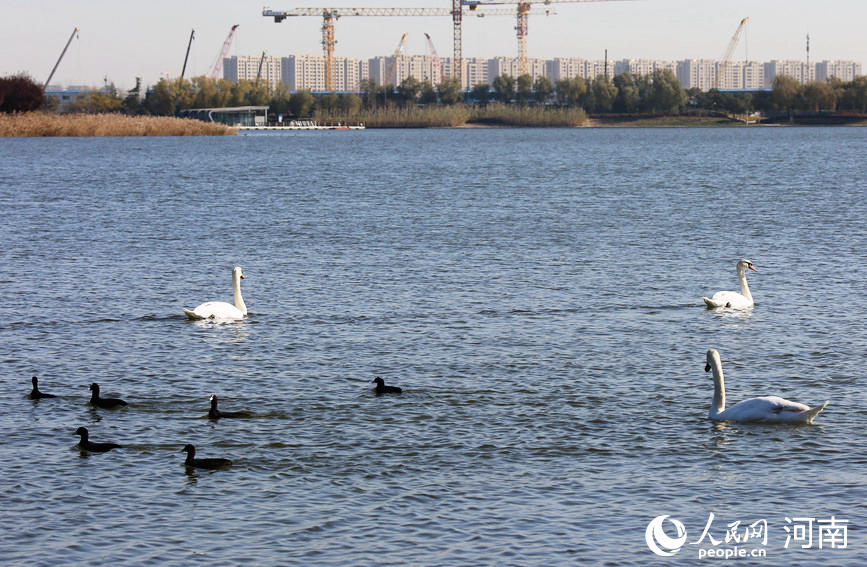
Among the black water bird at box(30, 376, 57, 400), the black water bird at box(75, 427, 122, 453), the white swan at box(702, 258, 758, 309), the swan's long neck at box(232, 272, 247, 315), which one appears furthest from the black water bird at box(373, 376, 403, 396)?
the white swan at box(702, 258, 758, 309)

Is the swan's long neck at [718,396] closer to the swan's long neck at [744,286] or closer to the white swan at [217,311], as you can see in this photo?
the swan's long neck at [744,286]

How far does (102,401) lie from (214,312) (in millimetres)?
8180

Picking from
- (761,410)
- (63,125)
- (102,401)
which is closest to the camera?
(761,410)

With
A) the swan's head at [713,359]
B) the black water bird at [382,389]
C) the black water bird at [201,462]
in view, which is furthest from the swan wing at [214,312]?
the swan's head at [713,359]

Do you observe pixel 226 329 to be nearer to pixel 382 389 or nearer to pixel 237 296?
pixel 237 296

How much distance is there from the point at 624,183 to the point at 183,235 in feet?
144

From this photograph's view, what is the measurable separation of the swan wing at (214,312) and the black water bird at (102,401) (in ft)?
25.7

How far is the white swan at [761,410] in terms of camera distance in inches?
674

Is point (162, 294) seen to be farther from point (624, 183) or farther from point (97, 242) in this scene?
point (624, 183)

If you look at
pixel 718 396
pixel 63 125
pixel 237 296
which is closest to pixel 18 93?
pixel 63 125

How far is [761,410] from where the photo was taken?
57.1 ft

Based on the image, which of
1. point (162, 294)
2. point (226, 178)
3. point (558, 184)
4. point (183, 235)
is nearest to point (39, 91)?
point (226, 178)

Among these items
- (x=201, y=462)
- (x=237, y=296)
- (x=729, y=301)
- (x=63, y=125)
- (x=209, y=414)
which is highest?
(x=63, y=125)

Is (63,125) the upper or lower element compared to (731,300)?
upper
